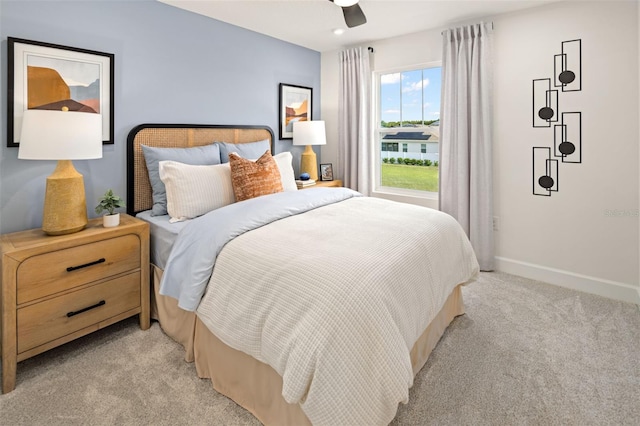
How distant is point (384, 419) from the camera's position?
1.29 meters

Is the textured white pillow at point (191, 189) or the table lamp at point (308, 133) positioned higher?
the table lamp at point (308, 133)

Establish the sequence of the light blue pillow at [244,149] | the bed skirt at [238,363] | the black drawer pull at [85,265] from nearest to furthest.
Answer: the bed skirt at [238,363], the black drawer pull at [85,265], the light blue pillow at [244,149]

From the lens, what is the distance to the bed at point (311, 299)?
1.26 metres

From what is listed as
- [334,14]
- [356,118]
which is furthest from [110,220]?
[356,118]

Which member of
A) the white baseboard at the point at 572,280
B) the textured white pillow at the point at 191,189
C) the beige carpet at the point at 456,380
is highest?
the textured white pillow at the point at 191,189

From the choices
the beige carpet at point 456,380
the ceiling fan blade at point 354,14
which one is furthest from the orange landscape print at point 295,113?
the beige carpet at point 456,380

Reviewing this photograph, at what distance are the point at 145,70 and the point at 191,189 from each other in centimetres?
114

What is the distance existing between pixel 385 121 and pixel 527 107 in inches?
61.9

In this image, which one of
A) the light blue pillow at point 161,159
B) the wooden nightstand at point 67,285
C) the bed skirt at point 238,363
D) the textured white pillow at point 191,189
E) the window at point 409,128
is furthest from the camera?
the window at point 409,128

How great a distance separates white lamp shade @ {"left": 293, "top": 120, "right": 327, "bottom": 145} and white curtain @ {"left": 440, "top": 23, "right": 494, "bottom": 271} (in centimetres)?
135

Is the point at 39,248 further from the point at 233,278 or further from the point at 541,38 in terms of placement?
the point at 541,38

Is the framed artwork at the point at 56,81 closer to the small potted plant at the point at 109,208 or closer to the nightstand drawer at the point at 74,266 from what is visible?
the small potted plant at the point at 109,208

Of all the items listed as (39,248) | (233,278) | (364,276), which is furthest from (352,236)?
(39,248)

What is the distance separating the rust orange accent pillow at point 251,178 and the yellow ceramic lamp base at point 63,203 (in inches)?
39.7
